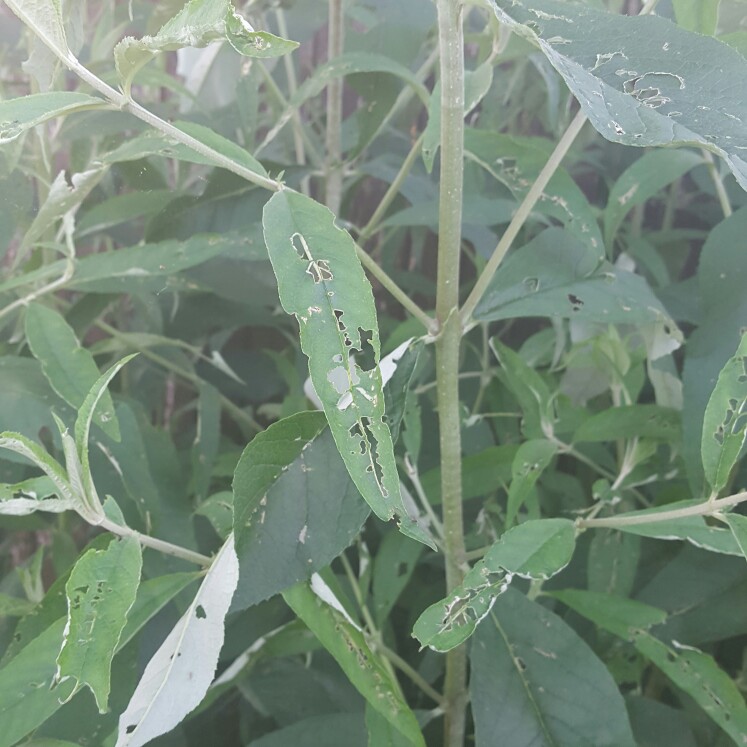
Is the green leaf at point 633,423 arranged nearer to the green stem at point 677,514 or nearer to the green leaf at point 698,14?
the green stem at point 677,514

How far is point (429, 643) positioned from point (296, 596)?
3.2 inches

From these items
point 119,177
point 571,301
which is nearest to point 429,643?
point 571,301

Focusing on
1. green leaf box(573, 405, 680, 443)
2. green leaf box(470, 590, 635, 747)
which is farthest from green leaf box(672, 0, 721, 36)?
green leaf box(470, 590, 635, 747)

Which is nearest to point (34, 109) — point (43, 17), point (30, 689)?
point (43, 17)

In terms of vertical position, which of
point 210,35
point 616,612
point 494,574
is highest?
point 210,35

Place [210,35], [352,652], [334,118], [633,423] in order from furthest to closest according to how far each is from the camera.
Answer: [334,118]
[633,423]
[352,652]
[210,35]

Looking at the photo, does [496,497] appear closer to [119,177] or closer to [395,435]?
[395,435]

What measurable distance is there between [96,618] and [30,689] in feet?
0.30

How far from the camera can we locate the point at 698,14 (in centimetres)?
35

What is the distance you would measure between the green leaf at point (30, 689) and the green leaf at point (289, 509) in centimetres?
9

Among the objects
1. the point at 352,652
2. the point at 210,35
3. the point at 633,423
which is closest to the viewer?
the point at 210,35

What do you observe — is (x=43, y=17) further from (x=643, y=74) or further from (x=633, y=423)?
(x=633, y=423)

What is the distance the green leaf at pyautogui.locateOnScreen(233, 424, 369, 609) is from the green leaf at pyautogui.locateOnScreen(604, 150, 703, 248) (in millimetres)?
323

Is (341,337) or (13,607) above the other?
(341,337)
